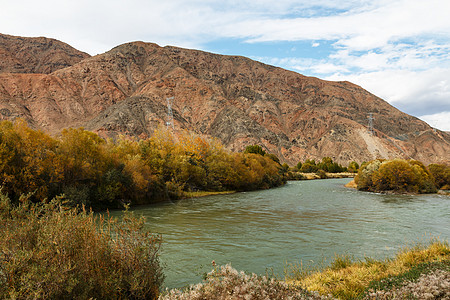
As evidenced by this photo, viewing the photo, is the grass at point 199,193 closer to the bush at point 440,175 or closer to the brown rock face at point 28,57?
the bush at point 440,175

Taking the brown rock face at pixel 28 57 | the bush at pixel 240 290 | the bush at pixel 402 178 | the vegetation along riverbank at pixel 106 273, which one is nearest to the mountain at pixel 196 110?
the brown rock face at pixel 28 57

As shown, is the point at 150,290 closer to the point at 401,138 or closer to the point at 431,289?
the point at 431,289

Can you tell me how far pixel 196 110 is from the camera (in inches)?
5925

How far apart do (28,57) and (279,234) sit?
218m

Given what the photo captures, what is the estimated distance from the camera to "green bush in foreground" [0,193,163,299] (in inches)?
201

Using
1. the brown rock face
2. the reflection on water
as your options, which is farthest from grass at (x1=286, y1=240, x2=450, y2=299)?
the brown rock face

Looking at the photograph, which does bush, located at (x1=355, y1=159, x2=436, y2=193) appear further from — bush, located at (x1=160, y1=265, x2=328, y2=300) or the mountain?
the mountain

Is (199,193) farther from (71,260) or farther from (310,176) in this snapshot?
(310,176)

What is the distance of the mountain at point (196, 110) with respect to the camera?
125875 mm

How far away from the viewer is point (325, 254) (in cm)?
1370

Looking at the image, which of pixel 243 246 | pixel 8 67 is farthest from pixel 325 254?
pixel 8 67

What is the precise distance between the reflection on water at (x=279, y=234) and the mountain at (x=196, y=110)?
325ft

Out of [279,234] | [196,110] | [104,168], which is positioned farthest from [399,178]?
[196,110]

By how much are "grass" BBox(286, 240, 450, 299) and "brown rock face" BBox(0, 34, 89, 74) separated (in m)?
207
